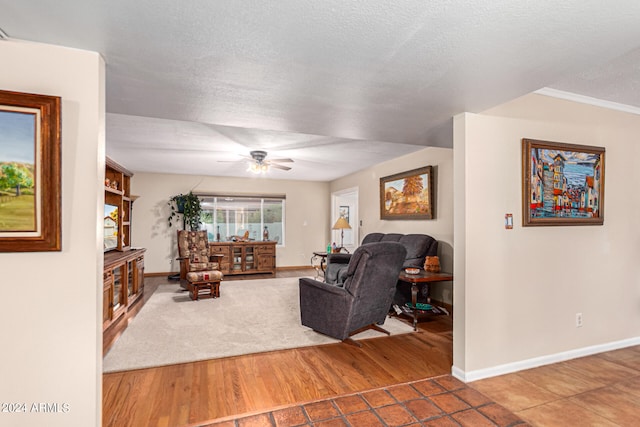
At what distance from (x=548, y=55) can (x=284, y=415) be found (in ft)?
8.53

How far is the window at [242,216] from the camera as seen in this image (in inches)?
313

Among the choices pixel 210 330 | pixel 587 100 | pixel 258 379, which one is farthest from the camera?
pixel 210 330

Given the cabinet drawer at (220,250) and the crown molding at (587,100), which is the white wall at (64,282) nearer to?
the crown molding at (587,100)

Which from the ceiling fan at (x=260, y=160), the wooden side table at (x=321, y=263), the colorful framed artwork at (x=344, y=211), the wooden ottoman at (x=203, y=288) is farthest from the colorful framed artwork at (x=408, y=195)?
the wooden ottoman at (x=203, y=288)

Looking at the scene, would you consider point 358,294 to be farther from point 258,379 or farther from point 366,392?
point 258,379

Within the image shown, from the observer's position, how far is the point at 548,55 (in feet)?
5.67

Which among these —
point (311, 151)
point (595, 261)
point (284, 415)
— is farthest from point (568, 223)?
point (311, 151)

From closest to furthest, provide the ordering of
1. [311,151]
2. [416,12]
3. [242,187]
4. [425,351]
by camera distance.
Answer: [416,12] < [425,351] < [311,151] < [242,187]

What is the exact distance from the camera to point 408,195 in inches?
214

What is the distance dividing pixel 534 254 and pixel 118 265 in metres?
4.24

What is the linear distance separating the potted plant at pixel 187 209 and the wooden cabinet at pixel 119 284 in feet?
7.18

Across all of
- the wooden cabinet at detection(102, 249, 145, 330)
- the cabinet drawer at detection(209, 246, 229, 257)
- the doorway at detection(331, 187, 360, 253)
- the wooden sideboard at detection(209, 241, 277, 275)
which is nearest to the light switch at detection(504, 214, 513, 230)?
the wooden cabinet at detection(102, 249, 145, 330)

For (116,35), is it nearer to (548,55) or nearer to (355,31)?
(355,31)

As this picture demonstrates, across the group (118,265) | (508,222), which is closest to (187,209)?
(118,265)
